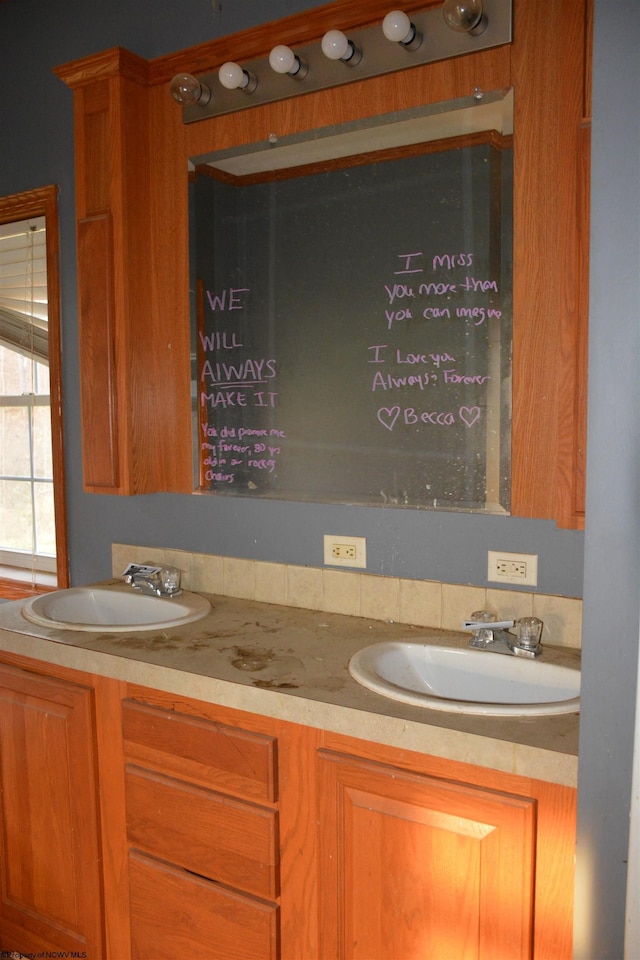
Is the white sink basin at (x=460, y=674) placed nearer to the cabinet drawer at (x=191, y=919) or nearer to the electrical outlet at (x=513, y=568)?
the electrical outlet at (x=513, y=568)

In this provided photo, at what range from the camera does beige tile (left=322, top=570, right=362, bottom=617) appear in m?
1.97

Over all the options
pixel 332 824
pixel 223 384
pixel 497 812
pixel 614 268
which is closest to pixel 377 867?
pixel 332 824

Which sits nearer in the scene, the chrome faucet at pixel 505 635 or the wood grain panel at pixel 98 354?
the chrome faucet at pixel 505 635

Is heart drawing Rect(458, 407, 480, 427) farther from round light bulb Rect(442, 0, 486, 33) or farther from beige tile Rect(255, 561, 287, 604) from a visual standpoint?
round light bulb Rect(442, 0, 486, 33)

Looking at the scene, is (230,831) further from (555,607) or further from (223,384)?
(223,384)

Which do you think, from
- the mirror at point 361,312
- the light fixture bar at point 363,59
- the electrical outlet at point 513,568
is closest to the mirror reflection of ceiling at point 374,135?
the mirror at point 361,312

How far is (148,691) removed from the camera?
A: 1657 millimetres

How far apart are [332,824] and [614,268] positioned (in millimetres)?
1104

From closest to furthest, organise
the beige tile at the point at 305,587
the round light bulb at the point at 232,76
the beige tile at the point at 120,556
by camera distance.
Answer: the round light bulb at the point at 232,76 < the beige tile at the point at 305,587 < the beige tile at the point at 120,556

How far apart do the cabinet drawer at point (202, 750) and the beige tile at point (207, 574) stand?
58cm

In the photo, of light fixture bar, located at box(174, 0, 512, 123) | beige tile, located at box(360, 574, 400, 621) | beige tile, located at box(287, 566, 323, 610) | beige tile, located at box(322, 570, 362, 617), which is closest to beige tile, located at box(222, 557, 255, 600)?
beige tile, located at box(287, 566, 323, 610)

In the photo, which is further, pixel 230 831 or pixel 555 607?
pixel 555 607

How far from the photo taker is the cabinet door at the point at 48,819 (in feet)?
5.89

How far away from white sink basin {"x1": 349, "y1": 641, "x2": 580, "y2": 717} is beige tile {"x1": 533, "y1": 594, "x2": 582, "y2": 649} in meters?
0.16
